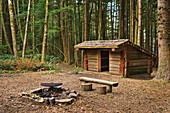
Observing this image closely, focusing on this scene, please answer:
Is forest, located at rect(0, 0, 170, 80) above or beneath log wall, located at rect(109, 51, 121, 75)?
above

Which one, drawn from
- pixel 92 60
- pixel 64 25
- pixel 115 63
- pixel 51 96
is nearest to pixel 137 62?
pixel 115 63

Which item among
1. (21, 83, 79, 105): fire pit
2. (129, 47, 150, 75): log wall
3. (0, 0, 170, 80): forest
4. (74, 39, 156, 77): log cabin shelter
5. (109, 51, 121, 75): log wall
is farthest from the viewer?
(129, 47, 150, 75): log wall

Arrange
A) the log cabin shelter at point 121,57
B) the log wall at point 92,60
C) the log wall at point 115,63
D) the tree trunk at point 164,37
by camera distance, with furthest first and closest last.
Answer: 1. the log wall at point 92,60
2. the log wall at point 115,63
3. the log cabin shelter at point 121,57
4. the tree trunk at point 164,37

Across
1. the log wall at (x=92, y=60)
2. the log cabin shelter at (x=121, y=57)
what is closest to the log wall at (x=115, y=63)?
the log cabin shelter at (x=121, y=57)

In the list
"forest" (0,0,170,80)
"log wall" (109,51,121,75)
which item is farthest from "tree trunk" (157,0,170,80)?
"log wall" (109,51,121,75)

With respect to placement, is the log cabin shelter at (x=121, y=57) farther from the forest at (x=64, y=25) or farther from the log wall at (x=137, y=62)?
the forest at (x=64, y=25)

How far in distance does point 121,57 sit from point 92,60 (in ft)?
9.59

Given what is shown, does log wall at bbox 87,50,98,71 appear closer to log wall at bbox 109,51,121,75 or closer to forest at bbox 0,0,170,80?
log wall at bbox 109,51,121,75

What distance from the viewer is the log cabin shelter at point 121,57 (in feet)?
35.3

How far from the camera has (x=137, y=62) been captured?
11703 mm

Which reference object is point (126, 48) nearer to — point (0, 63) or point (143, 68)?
point (143, 68)

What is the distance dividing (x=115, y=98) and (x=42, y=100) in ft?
8.64

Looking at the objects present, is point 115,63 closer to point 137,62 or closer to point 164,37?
point 137,62

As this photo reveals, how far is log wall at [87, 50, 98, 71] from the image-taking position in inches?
503
